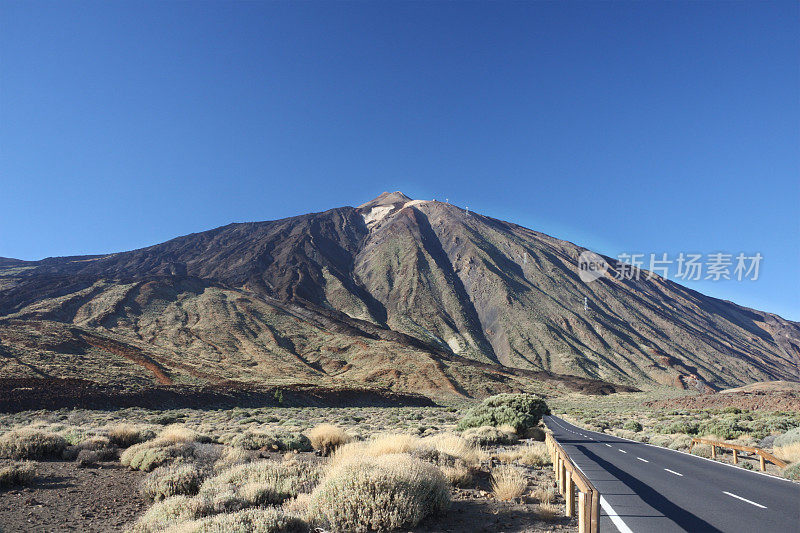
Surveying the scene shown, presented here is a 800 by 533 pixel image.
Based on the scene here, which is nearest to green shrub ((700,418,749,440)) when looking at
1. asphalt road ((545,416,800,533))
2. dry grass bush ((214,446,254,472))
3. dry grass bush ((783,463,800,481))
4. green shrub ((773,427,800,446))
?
green shrub ((773,427,800,446))

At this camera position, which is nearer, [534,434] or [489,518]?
[489,518]

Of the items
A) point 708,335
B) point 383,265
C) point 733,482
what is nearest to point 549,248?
point 708,335

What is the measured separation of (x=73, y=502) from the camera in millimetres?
7414

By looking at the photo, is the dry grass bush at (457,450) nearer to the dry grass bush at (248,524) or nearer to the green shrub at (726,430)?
the dry grass bush at (248,524)

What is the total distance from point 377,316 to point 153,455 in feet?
329

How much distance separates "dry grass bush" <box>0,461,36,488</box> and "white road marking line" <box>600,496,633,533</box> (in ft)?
35.4

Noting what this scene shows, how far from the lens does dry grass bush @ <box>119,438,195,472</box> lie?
32.5ft

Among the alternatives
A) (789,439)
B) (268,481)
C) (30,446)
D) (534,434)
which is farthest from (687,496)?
(30,446)

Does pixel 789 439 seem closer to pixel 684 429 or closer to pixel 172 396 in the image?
pixel 684 429

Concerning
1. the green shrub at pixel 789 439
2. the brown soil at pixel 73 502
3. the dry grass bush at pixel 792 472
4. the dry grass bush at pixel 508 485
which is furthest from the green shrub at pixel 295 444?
the green shrub at pixel 789 439

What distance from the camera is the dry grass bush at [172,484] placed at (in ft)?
24.6

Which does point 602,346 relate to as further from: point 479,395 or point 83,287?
point 83,287

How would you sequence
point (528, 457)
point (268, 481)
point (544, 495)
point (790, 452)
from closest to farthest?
point (544, 495), point (268, 481), point (528, 457), point (790, 452)

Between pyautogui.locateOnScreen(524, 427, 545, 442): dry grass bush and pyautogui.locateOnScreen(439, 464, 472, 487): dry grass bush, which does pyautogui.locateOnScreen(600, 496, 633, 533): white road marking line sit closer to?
pyautogui.locateOnScreen(439, 464, 472, 487): dry grass bush
